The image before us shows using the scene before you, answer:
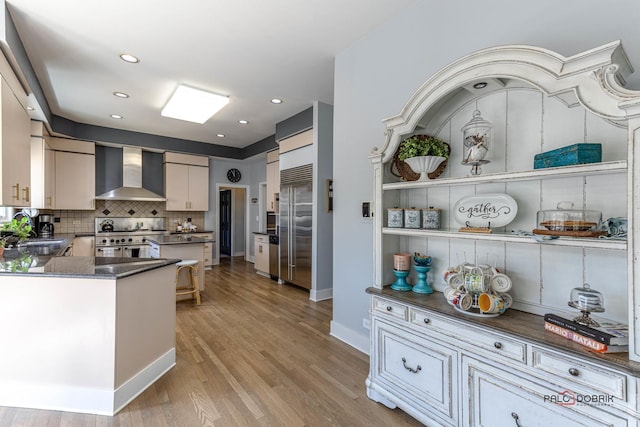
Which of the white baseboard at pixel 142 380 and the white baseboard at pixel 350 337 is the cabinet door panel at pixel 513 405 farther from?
the white baseboard at pixel 142 380

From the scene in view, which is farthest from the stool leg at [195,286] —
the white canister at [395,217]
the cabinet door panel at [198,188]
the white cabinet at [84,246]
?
the white canister at [395,217]

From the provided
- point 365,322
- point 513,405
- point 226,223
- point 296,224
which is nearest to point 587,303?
point 513,405

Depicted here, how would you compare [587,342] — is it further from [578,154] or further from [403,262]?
[403,262]

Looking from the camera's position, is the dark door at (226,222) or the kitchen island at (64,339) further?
the dark door at (226,222)

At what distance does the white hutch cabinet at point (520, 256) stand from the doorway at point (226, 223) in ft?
22.7

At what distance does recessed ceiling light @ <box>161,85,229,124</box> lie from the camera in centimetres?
379

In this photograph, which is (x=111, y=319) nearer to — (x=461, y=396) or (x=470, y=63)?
(x=461, y=396)

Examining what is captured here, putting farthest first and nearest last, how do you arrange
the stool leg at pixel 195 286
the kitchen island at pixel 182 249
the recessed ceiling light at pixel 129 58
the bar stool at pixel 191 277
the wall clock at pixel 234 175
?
1. the wall clock at pixel 234 175
2. the kitchen island at pixel 182 249
3. the stool leg at pixel 195 286
4. the bar stool at pixel 191 277
5. the recessed ceiling light at pixel 129 58

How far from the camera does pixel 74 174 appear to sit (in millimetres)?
5383

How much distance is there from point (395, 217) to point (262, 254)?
435 centimetres

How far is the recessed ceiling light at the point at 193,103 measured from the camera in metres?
3.79

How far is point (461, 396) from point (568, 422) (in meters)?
0.45

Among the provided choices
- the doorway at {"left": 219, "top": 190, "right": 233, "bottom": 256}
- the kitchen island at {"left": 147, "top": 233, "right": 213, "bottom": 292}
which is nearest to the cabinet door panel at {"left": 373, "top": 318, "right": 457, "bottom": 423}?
the kitchen island at {"left": 147, "top": 233, "right": 213, "bottom": 292}
